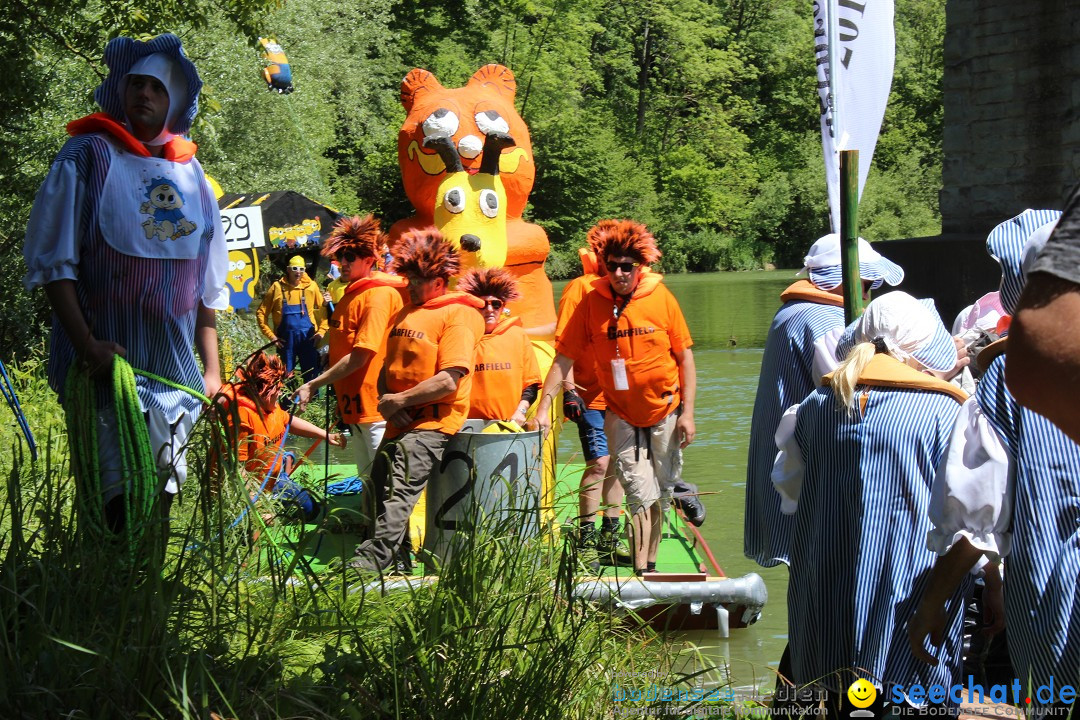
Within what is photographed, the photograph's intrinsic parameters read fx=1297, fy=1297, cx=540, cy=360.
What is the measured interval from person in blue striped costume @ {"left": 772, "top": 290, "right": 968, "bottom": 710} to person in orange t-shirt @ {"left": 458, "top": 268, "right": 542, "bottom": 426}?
11.4 ft

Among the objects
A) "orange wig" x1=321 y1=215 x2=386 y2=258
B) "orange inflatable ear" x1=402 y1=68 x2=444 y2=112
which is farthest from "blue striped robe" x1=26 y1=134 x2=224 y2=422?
"orange inflatable ear" x1=402 y1=68 x2=444 y2=112

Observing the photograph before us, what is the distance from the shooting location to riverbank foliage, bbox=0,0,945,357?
2647cm

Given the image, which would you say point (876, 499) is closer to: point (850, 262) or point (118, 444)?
point (850, 262)

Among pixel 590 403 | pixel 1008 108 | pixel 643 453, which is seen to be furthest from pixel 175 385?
pixel 1008 108

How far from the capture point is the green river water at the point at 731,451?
22.0ft

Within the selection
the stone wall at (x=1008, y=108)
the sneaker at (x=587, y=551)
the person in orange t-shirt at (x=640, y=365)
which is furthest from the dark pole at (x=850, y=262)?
the stone wall at (x=1008, y=108)

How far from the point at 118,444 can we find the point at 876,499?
2258 mm

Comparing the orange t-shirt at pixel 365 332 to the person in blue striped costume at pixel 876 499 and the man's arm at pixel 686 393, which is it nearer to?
the man's arm at pixel 686 393

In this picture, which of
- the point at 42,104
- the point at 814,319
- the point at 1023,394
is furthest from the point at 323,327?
the point at 1023,394

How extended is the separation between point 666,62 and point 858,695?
63.2m

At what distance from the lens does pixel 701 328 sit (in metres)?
30.9

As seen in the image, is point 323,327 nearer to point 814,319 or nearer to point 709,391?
point 709,391

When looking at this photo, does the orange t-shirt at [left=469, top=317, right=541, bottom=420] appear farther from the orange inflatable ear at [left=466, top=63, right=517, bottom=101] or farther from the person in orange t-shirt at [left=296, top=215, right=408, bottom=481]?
the orange inflatable ear at [left=466, top=63, right=517, bottom=101]

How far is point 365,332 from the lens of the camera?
7684mm
